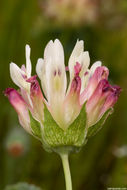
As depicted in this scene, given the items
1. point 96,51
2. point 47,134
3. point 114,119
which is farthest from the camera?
point 96,51

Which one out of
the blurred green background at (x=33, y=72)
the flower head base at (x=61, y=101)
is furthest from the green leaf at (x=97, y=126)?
the blurred green background at (x=33, y=72)

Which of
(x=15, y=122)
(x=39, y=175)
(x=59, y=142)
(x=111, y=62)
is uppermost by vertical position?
(x=111, y=62)

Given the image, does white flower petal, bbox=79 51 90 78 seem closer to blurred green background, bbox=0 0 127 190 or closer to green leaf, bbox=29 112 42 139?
green leaf, bbox=29 112 42 139

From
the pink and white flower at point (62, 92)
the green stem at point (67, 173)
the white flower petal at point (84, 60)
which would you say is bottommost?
the green stem at point (67, 173)

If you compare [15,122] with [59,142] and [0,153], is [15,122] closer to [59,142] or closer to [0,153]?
[0,153]

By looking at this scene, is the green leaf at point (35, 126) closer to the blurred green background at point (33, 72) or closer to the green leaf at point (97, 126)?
the green leaf at point (97, 126)

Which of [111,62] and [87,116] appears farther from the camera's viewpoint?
[111,62]

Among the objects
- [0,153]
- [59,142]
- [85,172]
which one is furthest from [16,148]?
[59,142]
